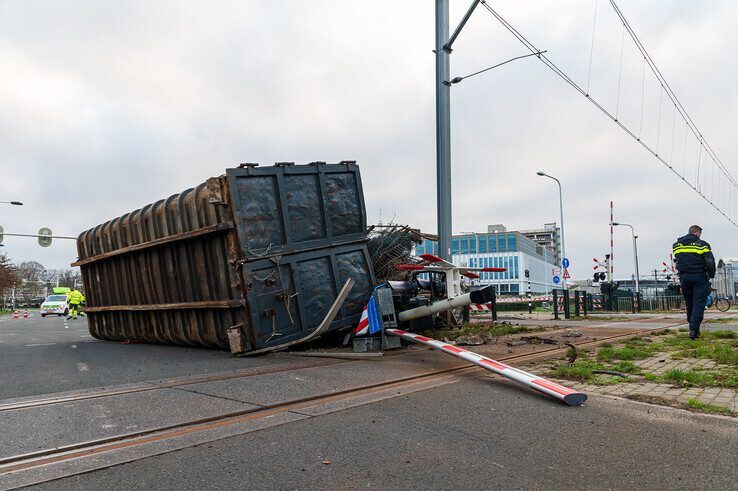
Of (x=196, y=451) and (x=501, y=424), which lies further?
(x=501, y=424)

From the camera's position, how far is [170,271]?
28.2 feet

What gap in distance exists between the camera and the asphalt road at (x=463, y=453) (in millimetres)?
2701

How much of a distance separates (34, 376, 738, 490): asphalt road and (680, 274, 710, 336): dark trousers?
4.95m

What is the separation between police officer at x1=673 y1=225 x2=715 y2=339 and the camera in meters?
8.21

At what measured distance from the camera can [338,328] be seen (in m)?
7.58

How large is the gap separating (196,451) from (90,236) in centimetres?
934

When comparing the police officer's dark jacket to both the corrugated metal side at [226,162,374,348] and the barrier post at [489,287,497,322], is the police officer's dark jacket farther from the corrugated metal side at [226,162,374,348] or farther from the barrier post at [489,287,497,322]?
the corrugated metal side at [226,162,374,348]

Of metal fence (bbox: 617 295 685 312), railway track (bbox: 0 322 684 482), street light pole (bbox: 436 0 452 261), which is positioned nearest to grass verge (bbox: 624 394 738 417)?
railway track (bbox: 0 322 684 482)

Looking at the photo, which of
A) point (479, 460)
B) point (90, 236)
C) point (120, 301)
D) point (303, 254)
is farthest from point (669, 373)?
point (90, 236)

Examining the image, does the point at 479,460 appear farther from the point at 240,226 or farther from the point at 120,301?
the point at 120,301

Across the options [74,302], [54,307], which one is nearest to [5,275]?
[54,307]

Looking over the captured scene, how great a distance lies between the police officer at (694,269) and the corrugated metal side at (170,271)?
6928mm

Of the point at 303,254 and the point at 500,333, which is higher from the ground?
the point at 303,254

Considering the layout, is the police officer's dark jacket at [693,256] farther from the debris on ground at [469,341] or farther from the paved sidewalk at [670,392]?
the paved sidewalk at [670,392]
